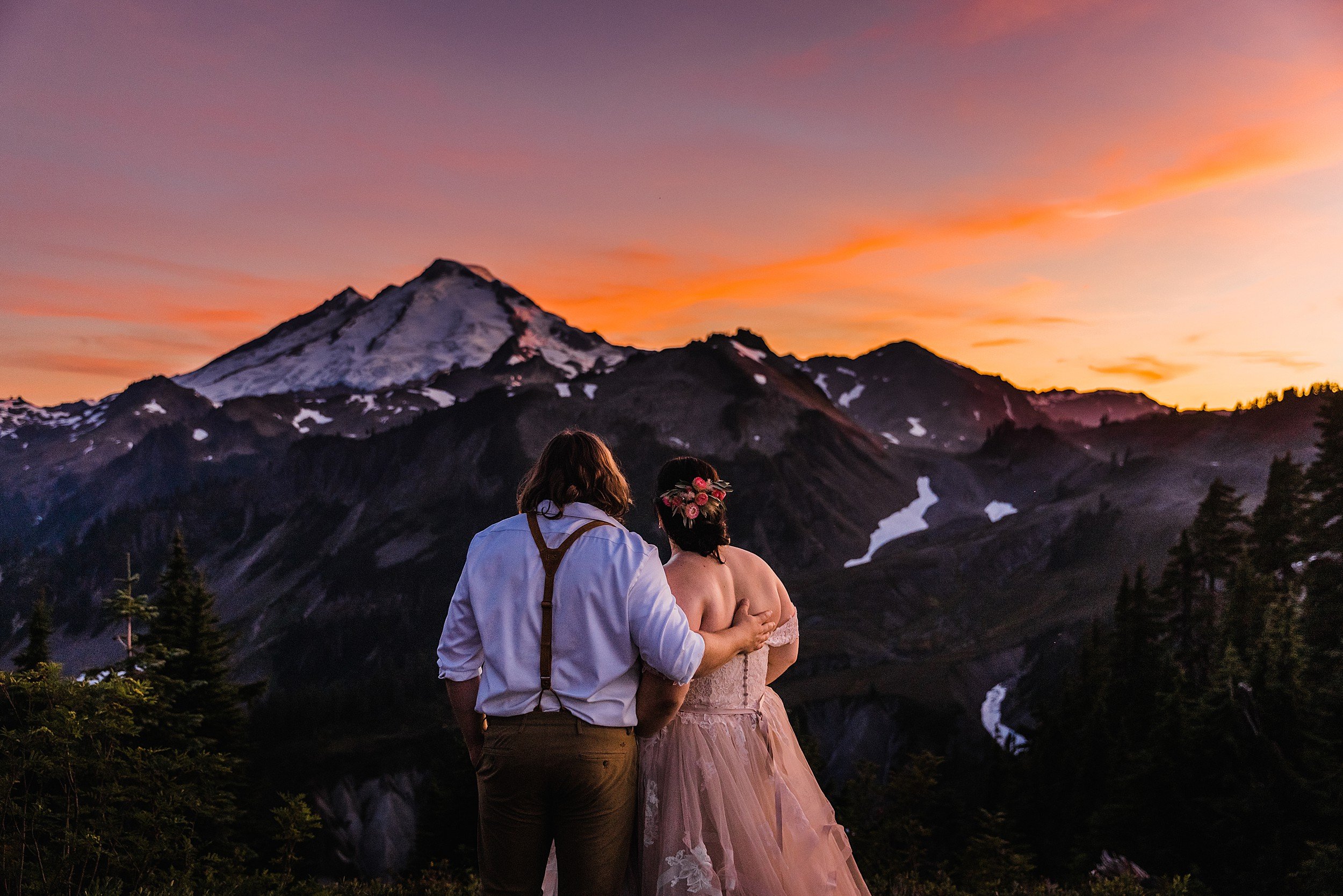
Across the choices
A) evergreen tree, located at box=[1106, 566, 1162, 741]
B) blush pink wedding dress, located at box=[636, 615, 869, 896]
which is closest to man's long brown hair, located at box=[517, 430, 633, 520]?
blush pink wedding dress, located at box=[636, 615, 869, 896]

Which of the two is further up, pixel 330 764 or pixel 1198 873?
pixel 1198 873

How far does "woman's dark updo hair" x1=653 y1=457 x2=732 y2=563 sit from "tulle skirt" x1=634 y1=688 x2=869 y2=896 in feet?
3.38

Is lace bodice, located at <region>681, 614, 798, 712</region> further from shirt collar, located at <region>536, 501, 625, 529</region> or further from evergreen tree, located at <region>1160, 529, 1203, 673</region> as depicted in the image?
evergreen tree, located at <region>1160, 529, 1203, 673</region>

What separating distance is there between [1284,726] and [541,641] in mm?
31999

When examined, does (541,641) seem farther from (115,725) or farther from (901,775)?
(901,775)

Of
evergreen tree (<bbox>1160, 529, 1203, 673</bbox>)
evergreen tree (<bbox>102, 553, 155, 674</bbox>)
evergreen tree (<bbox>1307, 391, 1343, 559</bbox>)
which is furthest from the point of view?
evergreen tree (<bbox>1160, 529, 1203, 673</bbox>)

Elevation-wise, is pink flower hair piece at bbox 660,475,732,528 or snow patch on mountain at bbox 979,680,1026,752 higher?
pink flower hair piece at bbox 660,475,732,528

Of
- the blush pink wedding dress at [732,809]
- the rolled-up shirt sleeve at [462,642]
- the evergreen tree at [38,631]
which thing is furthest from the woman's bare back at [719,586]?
the evergreen tree at [38,631]

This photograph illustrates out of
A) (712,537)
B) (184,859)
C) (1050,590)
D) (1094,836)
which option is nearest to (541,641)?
(712,537)

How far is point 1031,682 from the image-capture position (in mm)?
110625

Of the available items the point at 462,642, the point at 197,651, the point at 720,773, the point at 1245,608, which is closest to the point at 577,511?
the point at 462,642

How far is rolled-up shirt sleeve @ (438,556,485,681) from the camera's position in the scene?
4.35 metres

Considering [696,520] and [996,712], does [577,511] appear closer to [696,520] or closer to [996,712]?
[696,520]

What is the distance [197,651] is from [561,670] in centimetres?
3298
